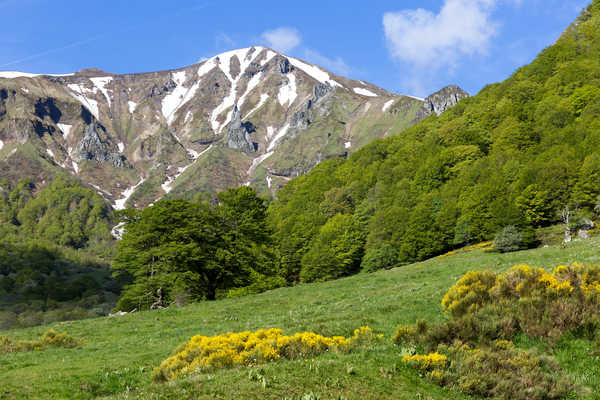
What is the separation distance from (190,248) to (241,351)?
28354 millimetres

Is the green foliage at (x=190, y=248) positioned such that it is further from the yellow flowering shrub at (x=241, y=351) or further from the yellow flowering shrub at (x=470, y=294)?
the yellow flowering shrub at (x=470, y=294)

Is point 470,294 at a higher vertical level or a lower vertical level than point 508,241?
lower

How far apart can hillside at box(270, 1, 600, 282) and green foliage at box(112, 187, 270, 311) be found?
37.1 meters

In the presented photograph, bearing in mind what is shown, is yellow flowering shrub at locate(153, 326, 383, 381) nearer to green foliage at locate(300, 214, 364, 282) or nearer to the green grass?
the green grass

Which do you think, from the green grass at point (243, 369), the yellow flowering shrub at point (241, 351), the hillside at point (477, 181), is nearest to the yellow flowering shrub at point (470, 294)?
the green grass at point (243, 369)

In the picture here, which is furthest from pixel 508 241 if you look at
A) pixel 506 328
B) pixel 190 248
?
pixel 506 328

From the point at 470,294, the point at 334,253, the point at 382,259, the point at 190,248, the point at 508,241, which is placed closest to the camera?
the point at 470,294

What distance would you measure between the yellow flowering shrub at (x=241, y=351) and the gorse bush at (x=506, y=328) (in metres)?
2.67

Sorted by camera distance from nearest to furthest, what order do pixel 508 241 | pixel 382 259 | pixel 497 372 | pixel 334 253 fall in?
1. pixel 497 372
2. pixel 508 241
3. pixel 382 259
4. pixel 334 253

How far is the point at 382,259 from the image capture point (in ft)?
243

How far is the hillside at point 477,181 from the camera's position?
6159 centimetres

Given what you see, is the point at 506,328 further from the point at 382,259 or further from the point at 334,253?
the point at 334,253

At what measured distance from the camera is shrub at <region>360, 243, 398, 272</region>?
74000 millimetres

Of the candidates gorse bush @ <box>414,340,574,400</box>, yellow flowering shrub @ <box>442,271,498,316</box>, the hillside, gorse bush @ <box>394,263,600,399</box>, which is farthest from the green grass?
the hillside
